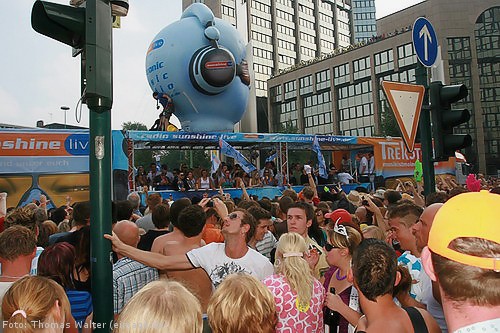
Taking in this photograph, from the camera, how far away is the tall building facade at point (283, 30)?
78062 millimetres

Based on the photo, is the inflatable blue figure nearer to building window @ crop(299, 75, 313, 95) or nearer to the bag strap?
the bag strap

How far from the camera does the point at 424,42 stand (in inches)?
219

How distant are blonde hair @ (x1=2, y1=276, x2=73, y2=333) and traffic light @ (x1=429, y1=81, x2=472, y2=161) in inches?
183

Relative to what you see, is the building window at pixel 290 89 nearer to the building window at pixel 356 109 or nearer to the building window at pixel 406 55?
the building window at pixel 356 109

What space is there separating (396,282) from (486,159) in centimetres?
5823

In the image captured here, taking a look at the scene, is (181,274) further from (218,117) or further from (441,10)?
(441,10)

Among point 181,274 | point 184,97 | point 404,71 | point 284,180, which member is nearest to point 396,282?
point 181,274

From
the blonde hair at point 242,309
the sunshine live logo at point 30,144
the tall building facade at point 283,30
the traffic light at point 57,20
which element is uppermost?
the tall building facade at point 283,30

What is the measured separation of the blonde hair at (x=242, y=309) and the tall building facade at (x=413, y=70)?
165 feet

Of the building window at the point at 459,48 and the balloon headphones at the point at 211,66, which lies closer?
the balloon headphones at the point at 211,66

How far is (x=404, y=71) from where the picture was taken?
56125 millimetres

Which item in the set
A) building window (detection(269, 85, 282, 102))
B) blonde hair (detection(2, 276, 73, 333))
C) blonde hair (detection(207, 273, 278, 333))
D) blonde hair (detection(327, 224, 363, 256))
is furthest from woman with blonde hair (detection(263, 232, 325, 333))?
building window (detection(269, 85, 282, 102))

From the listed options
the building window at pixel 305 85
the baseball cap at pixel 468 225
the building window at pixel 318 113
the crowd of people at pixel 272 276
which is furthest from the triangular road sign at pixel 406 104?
the building window at pixel 305 85

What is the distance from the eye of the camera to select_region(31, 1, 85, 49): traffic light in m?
3.00
